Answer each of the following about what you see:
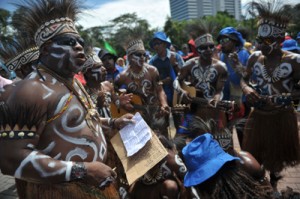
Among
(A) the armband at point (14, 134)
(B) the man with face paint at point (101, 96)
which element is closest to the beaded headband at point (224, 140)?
(B) the man with face paint at point (101, 96)

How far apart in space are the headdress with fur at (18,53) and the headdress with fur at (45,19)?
1.00m

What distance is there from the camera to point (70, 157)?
6.55 feet

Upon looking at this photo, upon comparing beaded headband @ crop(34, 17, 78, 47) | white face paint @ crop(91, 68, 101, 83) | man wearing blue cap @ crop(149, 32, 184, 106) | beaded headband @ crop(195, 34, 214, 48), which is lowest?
man wearing blue cap @ crop(149, 32, 184, 106)

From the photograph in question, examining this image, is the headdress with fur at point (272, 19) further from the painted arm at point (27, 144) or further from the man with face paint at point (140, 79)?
the painted arm at point (27, 144)

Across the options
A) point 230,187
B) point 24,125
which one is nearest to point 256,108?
point 230,187

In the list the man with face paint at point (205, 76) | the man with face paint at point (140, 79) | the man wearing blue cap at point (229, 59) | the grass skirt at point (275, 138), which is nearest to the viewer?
the grass skirt at point (275, 138)

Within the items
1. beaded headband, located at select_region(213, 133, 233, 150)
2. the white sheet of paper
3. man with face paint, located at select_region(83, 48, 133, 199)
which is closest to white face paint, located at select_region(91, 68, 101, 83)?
man with face paint, located at select_region(83, 48, 133, 199)

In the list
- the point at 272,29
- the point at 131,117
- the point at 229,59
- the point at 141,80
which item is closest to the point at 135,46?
the point at 141,80

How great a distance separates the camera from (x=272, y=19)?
3.98 metres

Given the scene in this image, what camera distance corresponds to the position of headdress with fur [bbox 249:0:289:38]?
13.0ft

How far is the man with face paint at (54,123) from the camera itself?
5.76 feet

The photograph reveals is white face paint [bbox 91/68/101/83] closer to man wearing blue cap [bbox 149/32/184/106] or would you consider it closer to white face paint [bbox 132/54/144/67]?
white face paint [bbox 132/54/144/67]

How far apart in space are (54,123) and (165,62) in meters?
4.95

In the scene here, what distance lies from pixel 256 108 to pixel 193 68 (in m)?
1.30
